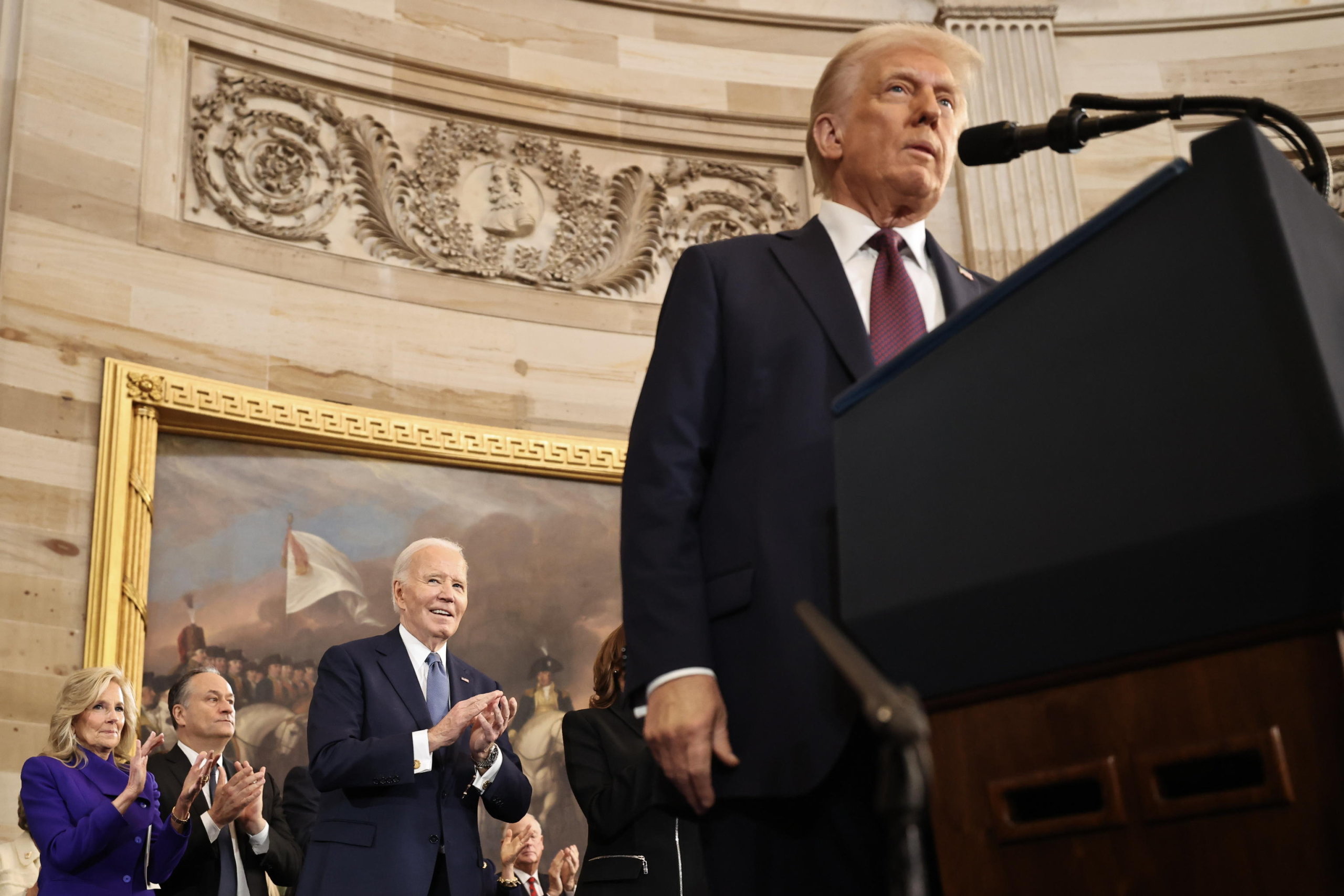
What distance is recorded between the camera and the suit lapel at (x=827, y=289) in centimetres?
196

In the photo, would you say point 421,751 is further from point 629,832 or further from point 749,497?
point 749,497

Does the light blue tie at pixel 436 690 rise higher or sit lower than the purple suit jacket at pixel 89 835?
higher

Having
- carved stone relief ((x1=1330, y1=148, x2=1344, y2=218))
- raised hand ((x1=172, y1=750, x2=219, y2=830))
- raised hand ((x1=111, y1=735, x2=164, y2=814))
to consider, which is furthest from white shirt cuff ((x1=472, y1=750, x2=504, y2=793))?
carved stone relief ((x1=1330, y1=148, x2=1344, y2=218))

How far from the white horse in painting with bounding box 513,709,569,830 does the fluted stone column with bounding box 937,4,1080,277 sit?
11.0 ft

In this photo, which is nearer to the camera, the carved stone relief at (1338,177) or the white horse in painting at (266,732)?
the white horse in painting at (266,732)

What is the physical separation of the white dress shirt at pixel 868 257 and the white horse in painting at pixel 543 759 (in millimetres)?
4033

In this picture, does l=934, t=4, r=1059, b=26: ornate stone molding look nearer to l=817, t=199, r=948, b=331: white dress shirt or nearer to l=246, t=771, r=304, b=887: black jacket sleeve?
l=246, t=771, r=304, b=887: black jacket sleeve

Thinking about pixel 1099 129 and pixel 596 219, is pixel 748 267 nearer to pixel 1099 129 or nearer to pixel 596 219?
pixel 1099 129

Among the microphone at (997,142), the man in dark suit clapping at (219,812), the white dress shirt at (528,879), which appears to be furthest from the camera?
the white dress shirt at (528,879)

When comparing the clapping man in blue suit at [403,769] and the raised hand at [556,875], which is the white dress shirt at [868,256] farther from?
the raised hand at [556,875]

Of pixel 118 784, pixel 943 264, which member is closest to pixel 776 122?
pixel 118 784

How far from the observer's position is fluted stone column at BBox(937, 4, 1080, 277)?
7258mm

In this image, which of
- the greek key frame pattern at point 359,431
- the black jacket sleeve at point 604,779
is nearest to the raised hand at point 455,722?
the black jacket sleeve at point 604,779

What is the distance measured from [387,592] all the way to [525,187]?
2.42m
